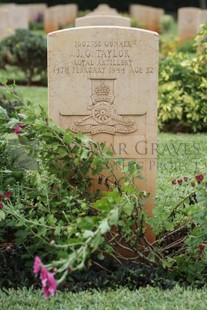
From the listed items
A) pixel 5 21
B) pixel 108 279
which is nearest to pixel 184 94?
pixel 108 279

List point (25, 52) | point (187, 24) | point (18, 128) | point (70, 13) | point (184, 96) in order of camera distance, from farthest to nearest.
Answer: point (70, 13) → point (187, 24) → point (25, 52) → point (184, 96) → point (18, 128)

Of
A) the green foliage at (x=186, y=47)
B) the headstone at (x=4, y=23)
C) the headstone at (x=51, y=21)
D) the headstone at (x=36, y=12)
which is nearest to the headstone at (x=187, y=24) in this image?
the green foliage at (x=186, y=47)

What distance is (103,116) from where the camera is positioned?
441cm

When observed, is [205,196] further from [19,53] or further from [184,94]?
[19,53]

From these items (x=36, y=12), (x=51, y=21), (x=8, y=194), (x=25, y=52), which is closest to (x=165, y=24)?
(x=51, y=21)

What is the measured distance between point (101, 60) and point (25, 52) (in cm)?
899

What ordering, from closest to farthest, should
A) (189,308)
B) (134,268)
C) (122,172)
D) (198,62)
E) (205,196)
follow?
(189,308) → (205,196) → (134,268) → (122,172) → (198,62)

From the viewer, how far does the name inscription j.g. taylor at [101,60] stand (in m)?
4.34

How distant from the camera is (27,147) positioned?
13.9ft

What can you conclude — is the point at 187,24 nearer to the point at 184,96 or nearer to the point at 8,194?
the point at 184,96

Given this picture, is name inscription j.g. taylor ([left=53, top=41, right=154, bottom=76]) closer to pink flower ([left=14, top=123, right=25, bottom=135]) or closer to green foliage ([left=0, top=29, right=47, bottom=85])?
pink flower ([left=14, top=123, right=25, bottom=135])

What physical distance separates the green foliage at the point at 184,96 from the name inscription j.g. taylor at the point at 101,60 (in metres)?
4.16

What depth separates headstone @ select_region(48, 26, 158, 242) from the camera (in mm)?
4340

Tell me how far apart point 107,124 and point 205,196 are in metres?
0.86
